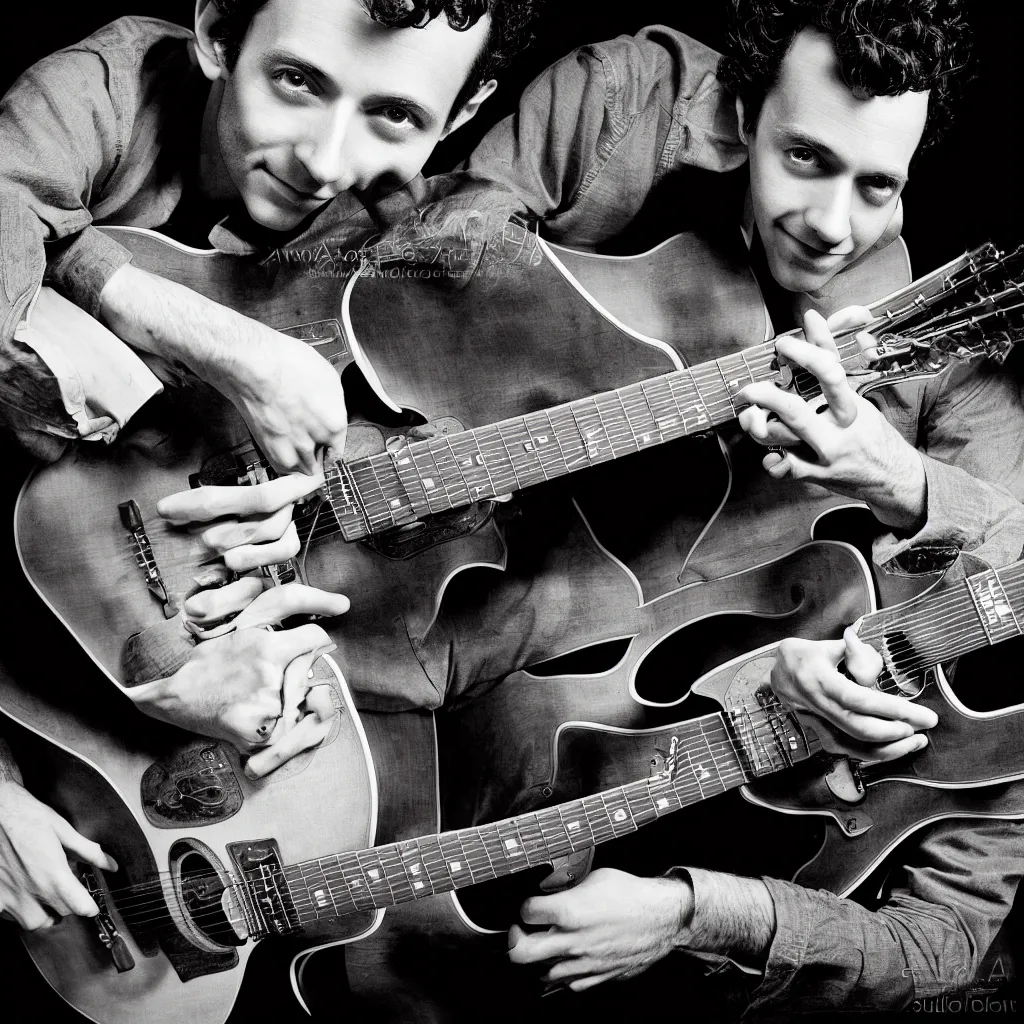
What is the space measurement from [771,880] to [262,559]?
3.22 feet

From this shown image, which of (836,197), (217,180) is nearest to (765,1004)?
(836,197)

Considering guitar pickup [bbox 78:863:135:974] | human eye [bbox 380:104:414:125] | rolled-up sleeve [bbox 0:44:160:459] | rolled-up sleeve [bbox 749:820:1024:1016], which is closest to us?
rolled-up sleeve [bbox 0:44:160:459]

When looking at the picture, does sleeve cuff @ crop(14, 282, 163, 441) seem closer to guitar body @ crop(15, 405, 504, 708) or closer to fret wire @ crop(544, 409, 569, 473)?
guitar body @ crop(15, 405, 504, 708)

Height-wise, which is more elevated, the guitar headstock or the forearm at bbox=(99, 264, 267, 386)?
the forearm at bbox=(99, 264, 267, 386)

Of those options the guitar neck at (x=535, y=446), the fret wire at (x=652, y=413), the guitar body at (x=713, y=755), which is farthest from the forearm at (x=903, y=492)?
the fret wire at (x=652, y=413)

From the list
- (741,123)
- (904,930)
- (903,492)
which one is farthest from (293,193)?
(904,930)

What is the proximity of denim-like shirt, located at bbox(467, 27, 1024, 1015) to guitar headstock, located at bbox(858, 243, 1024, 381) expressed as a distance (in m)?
0.10

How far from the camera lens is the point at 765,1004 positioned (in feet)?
5.52

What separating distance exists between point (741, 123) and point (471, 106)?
16.9 inches

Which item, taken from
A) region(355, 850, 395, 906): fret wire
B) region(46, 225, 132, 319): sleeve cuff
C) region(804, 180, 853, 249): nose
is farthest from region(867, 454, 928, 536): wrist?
region(46, 225, 132, 319): sleeve cuff

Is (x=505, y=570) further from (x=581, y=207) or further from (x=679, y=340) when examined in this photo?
(x=581, y=207)

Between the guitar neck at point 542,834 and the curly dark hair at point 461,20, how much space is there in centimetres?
105

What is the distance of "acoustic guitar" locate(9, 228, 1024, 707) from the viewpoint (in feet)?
4.85

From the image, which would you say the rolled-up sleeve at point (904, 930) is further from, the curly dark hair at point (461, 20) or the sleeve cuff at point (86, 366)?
the curly dark hair at point (461, 20)
